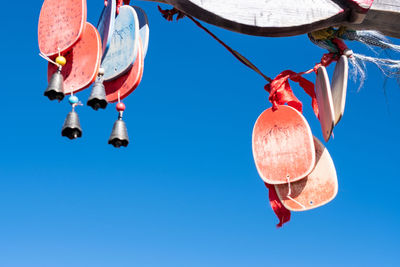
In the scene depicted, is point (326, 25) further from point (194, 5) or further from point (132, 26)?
point (132, 26)

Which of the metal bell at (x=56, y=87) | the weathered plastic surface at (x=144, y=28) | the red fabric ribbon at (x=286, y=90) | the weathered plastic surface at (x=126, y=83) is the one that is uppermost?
the weathered plastic surface at (x=144, y=28)

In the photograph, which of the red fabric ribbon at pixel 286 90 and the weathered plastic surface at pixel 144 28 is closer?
the weathered plastic surface at pixel 144 28

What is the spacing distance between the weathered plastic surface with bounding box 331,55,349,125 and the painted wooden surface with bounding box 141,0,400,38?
178mm

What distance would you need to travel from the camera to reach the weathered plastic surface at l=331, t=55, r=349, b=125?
223cm

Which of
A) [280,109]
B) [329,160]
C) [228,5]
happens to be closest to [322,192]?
[329,160]

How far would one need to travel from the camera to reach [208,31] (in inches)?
102

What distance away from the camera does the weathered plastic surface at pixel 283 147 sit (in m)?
2.53

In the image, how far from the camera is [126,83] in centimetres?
242

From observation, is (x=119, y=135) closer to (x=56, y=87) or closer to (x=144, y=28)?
(x=56, y=87)

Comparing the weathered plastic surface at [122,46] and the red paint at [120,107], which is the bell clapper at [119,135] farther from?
the weathered plastic surface at [122,46]

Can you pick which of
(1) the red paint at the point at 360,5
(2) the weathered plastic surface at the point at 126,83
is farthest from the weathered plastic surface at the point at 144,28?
(1) the red paint at the point at 360,5

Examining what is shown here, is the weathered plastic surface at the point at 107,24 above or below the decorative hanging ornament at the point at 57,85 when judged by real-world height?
above

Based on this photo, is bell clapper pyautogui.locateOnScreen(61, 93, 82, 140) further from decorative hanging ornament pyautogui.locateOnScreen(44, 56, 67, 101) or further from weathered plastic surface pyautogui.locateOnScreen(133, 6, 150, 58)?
weathered plastic surface pyautogui.locateOnScreen(133, 6, 150, 58)

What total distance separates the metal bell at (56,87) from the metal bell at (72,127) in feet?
0.29
